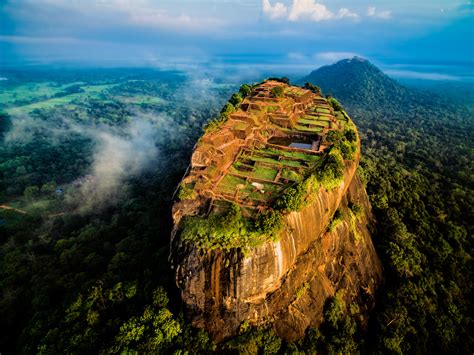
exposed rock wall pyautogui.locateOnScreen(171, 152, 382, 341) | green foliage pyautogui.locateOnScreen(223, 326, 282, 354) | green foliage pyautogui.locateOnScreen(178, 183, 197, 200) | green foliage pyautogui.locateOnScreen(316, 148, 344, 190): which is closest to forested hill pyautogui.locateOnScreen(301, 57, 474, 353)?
exposed rock wall pyautogui.locateOnScreen(171, 152, 382, 341)

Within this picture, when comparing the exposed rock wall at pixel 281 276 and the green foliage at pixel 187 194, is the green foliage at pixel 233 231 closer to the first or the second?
the exposed rock wall at pixel 281 276

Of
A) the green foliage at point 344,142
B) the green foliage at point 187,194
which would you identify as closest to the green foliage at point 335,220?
the green foliage at point 344,142

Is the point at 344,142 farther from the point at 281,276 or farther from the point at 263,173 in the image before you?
the point at 281,276

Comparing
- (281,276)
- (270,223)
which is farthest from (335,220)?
(270,223)

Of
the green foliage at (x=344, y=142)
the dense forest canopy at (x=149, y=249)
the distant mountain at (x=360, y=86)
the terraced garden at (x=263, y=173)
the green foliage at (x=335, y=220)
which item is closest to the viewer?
the dense forest canopy at (x=149, y=249)

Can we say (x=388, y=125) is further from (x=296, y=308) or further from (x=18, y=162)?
(x=18, y=162)

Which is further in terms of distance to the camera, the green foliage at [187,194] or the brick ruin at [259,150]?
the brick ruin at [259,150]
